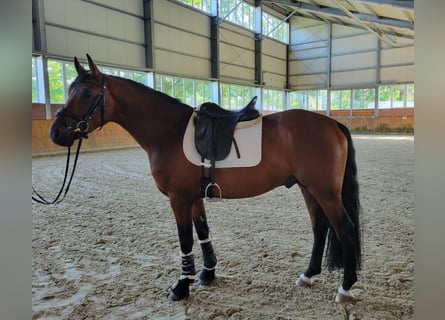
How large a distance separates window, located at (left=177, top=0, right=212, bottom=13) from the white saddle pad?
45.0 feet

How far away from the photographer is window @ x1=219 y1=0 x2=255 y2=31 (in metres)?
15.7

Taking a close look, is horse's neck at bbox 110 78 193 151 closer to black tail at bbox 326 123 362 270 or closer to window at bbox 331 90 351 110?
black tail at bbox 326 123 362 270

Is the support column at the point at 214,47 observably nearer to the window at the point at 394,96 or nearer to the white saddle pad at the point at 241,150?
the window at the point at 394,96

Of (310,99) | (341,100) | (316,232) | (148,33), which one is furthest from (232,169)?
(310,99)

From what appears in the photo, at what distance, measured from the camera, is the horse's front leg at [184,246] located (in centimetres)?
199

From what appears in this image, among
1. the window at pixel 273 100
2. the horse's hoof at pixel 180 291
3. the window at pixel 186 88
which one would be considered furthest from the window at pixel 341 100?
the horse's hoof at pixel 180 291

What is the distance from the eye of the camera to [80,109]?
1902 millimetres

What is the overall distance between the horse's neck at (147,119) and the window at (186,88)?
1109cm

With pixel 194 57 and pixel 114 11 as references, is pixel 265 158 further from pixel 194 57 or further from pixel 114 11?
pixel 194 57

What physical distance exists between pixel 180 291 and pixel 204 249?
35 cm

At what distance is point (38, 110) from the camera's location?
30.6 feet

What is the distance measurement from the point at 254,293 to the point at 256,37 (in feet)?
60.2

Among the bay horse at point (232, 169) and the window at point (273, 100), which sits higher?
the window at point (273, 100)
